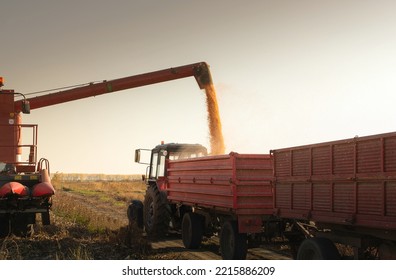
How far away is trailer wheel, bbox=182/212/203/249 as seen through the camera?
11.5 metres

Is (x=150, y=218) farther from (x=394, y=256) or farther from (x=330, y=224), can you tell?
(x=394, y=256)

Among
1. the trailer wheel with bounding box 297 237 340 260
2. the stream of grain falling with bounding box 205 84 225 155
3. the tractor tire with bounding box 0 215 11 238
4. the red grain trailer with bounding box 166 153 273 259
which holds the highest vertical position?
the stream of grain falling with bounding box 205 84 225 155

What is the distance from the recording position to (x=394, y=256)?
5910 millimetres

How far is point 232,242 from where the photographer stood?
30.5 feet

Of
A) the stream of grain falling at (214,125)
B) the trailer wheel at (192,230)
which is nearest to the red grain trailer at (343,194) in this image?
the trailer wheel at (192,230)

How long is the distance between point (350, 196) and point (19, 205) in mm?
7927

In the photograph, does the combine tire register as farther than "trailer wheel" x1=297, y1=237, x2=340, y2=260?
Yes

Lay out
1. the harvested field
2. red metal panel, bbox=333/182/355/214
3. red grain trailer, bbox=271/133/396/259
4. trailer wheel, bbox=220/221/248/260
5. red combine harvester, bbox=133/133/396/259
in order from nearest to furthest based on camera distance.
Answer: red grain trailer, bbox=271/133/396/259, red combine harvester, bbox=133/133/396/259, red metal panel, bbox=333/182/355/214, trailer wheel, bbox=220/221/248/260, the harvested field

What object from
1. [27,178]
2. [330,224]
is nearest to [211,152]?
[27,178]

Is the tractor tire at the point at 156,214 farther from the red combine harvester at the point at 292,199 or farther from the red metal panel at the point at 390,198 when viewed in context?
the red metal panel at the point at 390,198

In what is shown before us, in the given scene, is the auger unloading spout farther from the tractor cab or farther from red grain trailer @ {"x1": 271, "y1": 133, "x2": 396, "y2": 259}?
red grain trailer @ {"x1": 271, "y1": 133, "x2": 396, "y2": 259}

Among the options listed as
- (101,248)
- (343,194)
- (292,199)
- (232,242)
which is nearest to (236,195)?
(232,242)

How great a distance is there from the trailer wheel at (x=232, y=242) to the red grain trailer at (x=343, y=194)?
4.06 ft

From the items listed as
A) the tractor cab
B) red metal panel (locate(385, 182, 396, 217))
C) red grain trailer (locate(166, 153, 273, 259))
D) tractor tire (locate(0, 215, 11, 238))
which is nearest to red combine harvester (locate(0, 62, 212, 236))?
tractor tire (locate(0, 215, 11, 238))
